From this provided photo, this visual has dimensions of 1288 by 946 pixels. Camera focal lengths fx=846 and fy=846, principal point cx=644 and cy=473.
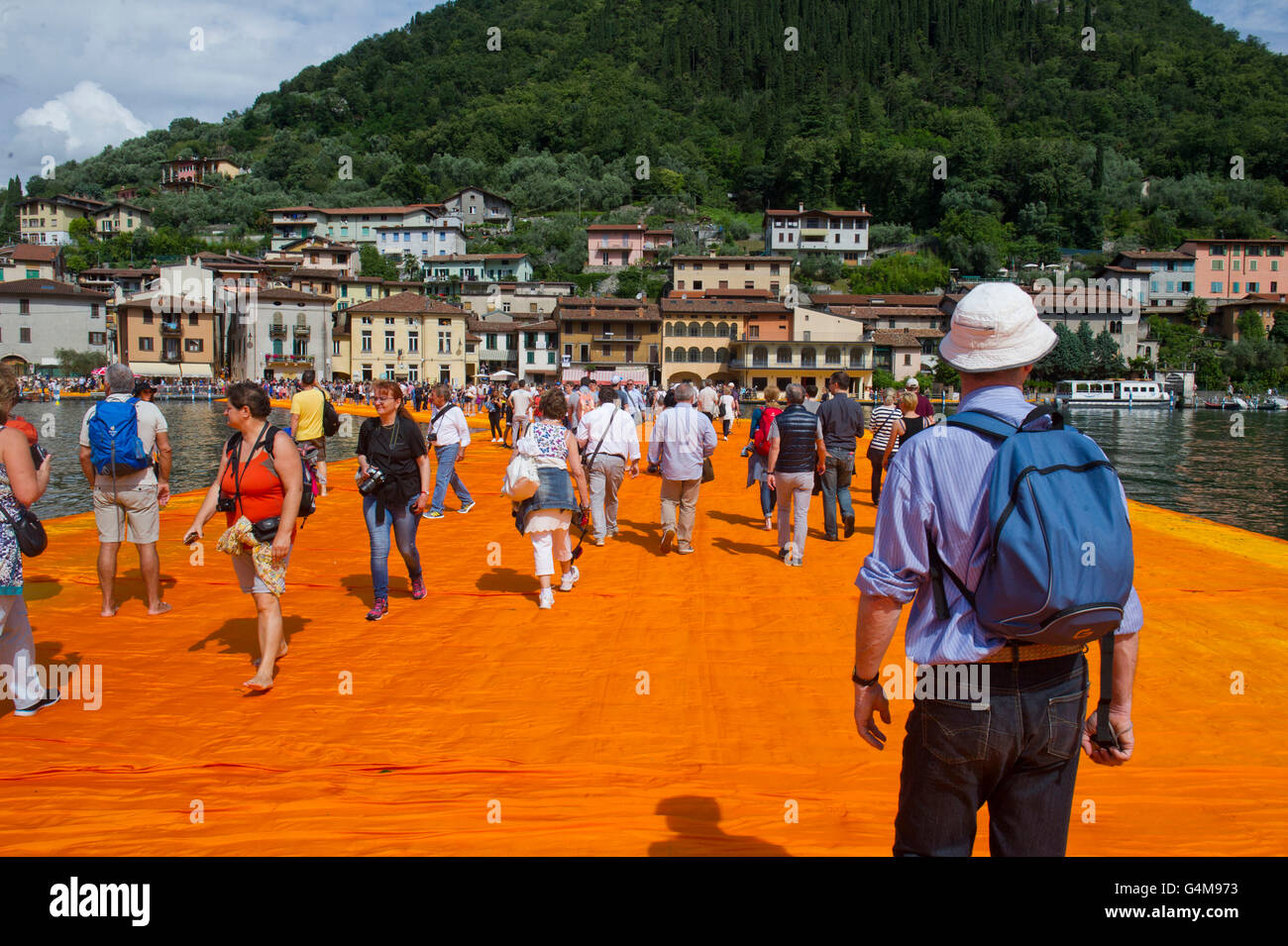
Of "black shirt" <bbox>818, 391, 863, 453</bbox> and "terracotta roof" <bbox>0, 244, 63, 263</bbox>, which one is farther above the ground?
"terracotta roof" <bbox>0, 244, 63, 263</bbox>

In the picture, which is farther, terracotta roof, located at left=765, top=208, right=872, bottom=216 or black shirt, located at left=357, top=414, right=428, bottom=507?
terracotta roof, located at left=765, top=208, right=872, bottom=216

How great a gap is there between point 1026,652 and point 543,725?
339cm

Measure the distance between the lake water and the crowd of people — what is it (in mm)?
9335

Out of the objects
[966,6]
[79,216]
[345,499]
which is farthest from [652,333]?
[966,6]

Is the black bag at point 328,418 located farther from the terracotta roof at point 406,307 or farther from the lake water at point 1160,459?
the terracotta roof at point 406,307

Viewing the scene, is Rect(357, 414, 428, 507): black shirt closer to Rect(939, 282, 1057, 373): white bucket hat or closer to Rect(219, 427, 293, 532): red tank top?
Rect(219, 427, 293, 532): red tank top

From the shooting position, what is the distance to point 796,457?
29.5ft

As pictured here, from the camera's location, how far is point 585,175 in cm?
12525

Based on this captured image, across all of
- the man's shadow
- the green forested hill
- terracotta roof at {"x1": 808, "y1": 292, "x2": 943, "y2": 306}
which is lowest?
the man's shadow

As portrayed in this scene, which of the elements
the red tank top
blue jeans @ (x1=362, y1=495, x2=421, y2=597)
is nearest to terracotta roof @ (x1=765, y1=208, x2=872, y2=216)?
blue jeans @ (x1=362, y1=495, x2=421, y2=597)

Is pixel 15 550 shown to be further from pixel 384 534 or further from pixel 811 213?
pixel 811 213

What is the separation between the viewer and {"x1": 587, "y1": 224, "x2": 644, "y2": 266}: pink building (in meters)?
98.1

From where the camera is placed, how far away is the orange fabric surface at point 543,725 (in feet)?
12.1

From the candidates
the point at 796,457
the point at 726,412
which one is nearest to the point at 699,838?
the point at 796,457
